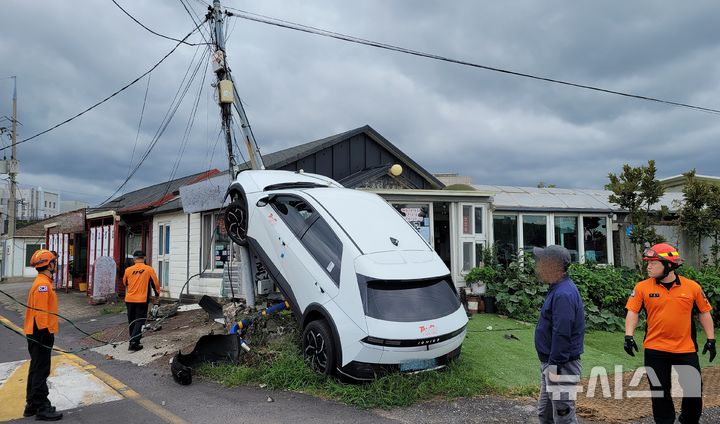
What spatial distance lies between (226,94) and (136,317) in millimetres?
4660

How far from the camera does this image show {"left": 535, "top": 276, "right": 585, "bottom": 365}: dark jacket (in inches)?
144

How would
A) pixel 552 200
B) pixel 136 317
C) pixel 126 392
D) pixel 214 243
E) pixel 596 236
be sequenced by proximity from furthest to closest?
pixel 552 200, pixel 596 236, pixel 214 243, pixel 136 317, pixel 126 392

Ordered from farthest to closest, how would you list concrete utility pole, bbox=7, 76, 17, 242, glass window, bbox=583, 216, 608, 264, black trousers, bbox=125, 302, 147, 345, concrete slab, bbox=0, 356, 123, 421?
1. concrete utility pole, bbox=7, 76, 17, 242
2. glass window, bbox=583, 216, 608, 264
3. black trousers, bbox=125, 302, 147, 345
4. concrete slab, bbox=0, 356, 123, 421

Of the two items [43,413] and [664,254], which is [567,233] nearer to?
[664,254]

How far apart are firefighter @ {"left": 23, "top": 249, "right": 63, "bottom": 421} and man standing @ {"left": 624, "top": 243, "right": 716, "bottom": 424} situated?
5913 mm

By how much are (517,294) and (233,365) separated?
22.7ft

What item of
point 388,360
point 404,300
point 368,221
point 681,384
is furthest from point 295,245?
point 681,384

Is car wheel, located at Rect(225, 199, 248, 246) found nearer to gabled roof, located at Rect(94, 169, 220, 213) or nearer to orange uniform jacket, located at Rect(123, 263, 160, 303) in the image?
orange uniform jacket, located at Rect(123, 263, 160, 303)

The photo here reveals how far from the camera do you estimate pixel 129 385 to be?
20.8 ft

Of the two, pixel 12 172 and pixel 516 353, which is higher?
pixel 12 172

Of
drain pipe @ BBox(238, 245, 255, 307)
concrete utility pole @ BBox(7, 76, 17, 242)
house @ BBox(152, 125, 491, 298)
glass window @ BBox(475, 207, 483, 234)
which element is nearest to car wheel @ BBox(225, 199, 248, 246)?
drain pipe @ BBox(238, 245, 255, 307)

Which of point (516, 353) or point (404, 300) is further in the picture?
point (516, 353)

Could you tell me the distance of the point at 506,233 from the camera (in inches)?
531

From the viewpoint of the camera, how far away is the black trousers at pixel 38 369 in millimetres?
5094
